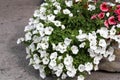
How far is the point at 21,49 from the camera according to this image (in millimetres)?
4328

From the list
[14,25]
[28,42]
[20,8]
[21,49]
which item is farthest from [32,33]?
[20,8]

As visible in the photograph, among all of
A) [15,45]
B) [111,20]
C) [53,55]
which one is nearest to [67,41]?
[53,55]

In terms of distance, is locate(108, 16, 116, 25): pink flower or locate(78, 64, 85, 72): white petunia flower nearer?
locate(78, 64, 85, 72): white petunia flower

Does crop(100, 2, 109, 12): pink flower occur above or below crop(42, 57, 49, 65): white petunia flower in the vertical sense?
above

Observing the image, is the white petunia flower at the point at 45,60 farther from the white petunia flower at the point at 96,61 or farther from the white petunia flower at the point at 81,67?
the white petunia flower at the point at 96,61

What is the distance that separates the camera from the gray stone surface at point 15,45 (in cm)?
370

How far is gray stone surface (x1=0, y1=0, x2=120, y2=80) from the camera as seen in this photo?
370 centimetres

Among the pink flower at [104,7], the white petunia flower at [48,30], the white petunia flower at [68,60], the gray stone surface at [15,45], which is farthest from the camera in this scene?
the gray stone surface at [15,45]

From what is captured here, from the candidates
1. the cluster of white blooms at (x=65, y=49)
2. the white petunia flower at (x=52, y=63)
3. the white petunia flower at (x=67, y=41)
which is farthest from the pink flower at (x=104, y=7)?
the white petunia flower at (x=52, y=63)

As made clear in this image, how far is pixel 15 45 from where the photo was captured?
4445 millimetres

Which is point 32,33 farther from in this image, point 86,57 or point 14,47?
point 14,47

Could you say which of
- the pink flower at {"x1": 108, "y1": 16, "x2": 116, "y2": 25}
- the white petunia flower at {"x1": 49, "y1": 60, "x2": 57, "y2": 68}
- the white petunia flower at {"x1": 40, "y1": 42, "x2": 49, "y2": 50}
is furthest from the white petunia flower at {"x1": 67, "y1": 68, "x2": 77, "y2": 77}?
the pink flower at {"x1": 108, "y1": 16, "x2": 116, "y2": 25}

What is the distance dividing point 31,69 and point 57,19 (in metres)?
0.65

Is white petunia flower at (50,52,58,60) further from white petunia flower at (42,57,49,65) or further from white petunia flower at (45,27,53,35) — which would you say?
white petunia flower at (45,27,53,35)
